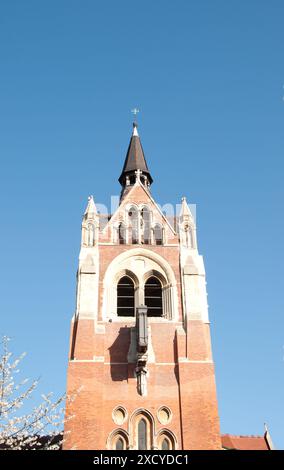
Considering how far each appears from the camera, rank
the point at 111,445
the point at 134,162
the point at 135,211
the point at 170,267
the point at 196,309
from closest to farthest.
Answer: the point at 111,445, the point at 196,309, the point at 170,267, the point at 135,211, the point at 134,162

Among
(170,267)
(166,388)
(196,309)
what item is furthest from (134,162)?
(166,388)

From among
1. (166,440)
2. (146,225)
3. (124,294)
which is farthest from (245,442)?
(146,225)

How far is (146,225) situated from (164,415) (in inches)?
442

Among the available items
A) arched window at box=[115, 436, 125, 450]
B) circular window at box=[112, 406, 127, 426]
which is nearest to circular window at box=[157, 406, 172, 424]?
circular window at box=[112, 406, 127, 426]

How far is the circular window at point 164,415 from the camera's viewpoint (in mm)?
24913

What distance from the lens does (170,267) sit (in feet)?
99.6

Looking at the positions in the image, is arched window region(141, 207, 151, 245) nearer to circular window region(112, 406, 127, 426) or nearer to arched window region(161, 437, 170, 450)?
circular window region(112, 406, 127, 426)

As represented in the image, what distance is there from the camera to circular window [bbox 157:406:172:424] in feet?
81.7

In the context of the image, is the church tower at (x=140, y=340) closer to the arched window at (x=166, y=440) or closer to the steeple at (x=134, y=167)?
the arched window at (x=166, y=440)

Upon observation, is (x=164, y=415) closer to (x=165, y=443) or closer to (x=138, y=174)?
(x=165, y=443)

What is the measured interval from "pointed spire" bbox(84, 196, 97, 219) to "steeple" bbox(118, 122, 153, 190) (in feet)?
16.7

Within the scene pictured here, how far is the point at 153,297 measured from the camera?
29891 millimetres

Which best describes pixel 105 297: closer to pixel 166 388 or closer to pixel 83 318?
pixel 83 318

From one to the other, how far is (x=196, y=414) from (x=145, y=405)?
85.1 inches
